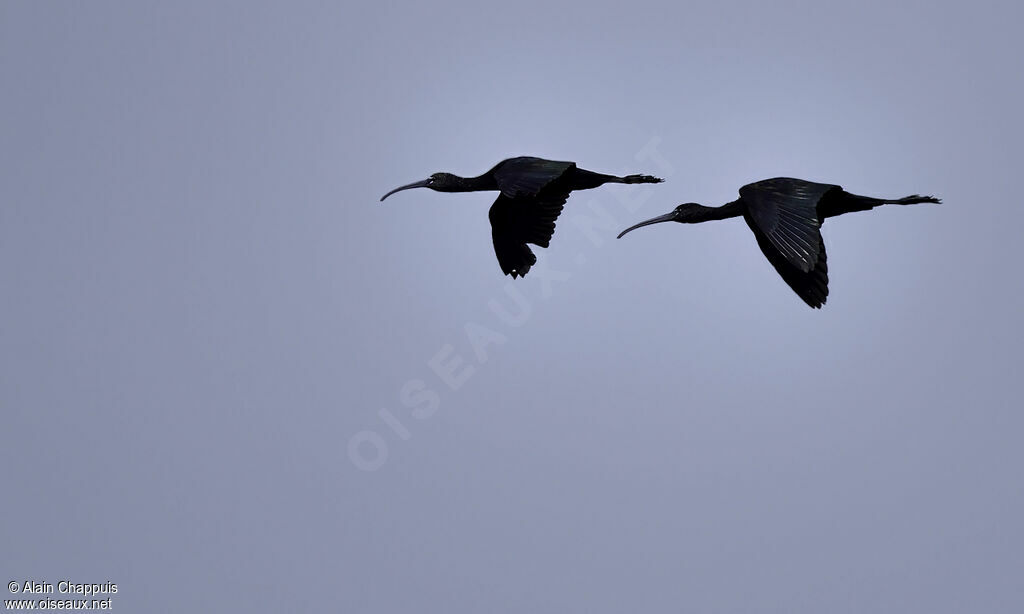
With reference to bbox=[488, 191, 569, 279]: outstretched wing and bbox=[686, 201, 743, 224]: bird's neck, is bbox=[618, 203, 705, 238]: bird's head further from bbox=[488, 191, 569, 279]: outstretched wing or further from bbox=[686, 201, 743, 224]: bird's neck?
bbox=[488, 191, 569, 279]: outstretched wing

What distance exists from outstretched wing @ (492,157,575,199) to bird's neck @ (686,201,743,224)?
10.5ft

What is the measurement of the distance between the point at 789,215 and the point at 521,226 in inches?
399

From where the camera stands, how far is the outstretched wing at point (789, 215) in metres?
30.8

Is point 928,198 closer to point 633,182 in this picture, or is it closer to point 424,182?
point 633,182

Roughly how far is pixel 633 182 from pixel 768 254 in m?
5.49

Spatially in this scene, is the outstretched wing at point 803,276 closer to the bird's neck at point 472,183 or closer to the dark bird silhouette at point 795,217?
the dark bird silhouette at point 795,217

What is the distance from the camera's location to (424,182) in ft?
135

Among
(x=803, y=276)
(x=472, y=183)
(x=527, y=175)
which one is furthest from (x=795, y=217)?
(x=472, y=183)

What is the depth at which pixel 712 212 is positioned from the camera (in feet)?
125

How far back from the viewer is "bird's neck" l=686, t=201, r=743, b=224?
3762cm

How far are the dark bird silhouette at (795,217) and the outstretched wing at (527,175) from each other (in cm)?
290

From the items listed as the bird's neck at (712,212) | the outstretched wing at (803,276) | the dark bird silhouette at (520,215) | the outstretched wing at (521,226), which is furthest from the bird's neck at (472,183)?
the outstretched wing at (803,276)

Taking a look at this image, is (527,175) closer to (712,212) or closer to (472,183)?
(472,183)

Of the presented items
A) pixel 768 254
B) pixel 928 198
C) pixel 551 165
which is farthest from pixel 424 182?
pixel 928 198
